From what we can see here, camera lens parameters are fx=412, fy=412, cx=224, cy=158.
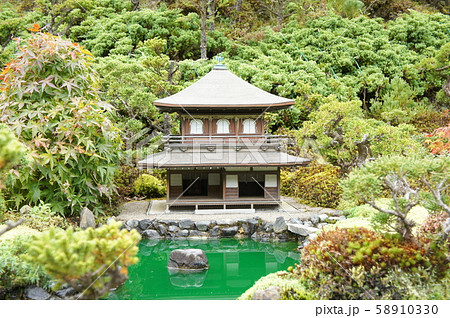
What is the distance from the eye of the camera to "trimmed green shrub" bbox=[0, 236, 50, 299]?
23.1 feet

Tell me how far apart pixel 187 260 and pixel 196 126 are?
5936mm

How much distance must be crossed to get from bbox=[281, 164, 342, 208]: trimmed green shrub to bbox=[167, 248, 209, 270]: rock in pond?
6.00 m

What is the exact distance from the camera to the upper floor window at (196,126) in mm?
14562

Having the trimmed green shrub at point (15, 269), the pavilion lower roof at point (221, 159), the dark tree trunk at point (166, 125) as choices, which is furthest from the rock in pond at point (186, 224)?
the dark tree trunk at point (166, 125)

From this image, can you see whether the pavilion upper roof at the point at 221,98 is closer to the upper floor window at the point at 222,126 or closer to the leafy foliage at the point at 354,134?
the upper floor window at the point at 222,126

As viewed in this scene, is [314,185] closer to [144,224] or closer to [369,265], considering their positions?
[144,224]

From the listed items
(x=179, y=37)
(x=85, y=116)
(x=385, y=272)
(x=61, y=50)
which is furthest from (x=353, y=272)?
(x=179, y=37)

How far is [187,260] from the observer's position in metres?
9.86

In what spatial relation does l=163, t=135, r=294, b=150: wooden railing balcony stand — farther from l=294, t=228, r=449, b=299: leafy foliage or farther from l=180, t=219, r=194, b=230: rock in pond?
l=294, t=228, r=449, b=299: leafy foliage

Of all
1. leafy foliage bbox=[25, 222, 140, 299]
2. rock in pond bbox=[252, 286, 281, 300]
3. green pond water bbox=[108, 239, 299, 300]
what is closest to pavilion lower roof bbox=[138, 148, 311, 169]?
green pond water bbox=[108, 239, 299, 300]

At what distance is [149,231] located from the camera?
12.4 meters

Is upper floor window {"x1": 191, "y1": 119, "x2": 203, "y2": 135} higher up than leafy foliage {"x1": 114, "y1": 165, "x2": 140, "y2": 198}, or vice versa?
upper floor window {"x1": 191, "y1": 119, "x2": 203, "y2": 135}

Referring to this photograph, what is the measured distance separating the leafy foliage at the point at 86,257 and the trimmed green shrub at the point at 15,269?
3.73m

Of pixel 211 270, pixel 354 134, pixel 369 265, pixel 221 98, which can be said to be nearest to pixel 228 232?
pixel 211 270
